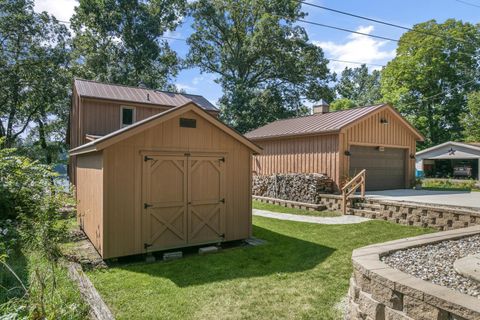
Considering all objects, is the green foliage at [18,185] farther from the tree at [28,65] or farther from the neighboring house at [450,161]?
the neighboring house at [450,161]

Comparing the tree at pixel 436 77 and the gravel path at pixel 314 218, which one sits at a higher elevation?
the tree at pixel 436 77

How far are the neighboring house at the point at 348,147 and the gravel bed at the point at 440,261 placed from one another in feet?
24.5

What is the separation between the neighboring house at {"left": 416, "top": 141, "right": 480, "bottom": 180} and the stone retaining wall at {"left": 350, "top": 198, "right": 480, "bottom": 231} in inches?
635

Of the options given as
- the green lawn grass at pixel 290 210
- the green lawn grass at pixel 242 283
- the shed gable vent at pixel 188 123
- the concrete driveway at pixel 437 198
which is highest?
the shed gable vent at pixel 188 123

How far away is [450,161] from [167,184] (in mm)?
27064

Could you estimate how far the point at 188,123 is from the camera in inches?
257

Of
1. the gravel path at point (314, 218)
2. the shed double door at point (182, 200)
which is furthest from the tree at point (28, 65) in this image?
the shed double door at point (182, 200)

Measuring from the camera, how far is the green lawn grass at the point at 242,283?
400cm

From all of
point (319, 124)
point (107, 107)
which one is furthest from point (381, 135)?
point (107, 107)

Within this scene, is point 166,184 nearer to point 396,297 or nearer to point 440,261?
point 396,297

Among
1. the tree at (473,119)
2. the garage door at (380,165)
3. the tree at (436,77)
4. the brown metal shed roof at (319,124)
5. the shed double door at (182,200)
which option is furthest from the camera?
the tree at (436,77)

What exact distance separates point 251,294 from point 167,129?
3.49 metres

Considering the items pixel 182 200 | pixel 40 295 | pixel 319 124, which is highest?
pixel 319 124

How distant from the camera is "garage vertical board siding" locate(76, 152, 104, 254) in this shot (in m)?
5.81
